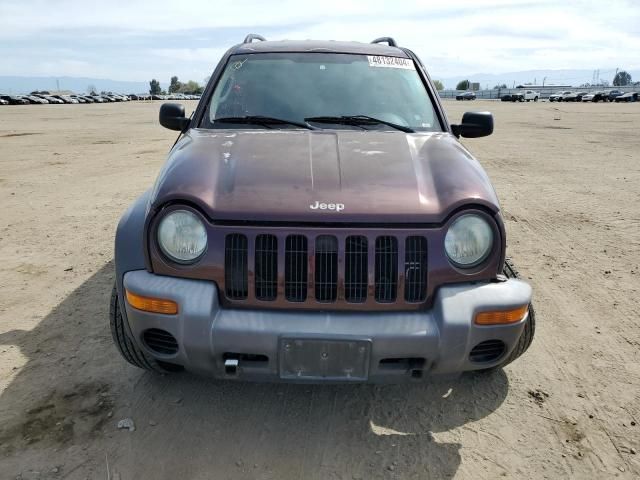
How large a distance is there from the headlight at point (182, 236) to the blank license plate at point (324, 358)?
59 centimetres

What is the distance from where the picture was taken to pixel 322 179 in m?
2.45

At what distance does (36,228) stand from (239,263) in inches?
190

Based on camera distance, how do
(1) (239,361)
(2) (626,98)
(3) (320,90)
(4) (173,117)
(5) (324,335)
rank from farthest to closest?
(2) (626,98), (4) (173,117), (3) (320,90), (1) (239,361), (5) (324,335)

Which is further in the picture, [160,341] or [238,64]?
[238,64]

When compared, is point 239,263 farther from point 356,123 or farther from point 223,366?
point 356,123

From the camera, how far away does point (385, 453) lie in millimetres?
2455

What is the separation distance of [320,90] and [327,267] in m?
1.69

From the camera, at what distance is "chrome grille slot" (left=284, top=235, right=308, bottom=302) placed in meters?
2.27

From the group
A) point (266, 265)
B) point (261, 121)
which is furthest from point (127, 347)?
point (261, 121)

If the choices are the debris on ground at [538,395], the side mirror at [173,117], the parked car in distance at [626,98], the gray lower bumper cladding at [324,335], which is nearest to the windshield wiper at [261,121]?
the side mirror at [173,117]

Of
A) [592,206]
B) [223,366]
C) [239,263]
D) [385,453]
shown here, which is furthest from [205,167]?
[592,206]

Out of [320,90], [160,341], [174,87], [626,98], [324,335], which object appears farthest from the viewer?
[174,87]

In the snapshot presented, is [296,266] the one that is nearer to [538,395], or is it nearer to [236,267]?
[236,267]

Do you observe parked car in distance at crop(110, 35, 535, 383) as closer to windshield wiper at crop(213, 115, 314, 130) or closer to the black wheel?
the black wheel
